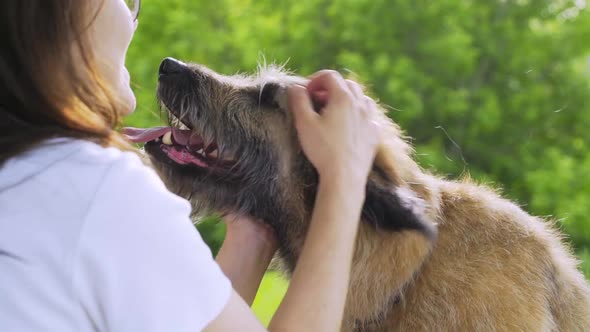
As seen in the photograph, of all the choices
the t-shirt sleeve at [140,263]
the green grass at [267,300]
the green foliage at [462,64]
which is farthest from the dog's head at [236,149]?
the green foliage at [462,64]

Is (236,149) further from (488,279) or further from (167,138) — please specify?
(488,279)

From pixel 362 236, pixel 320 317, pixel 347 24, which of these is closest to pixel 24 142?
pixel 320 317

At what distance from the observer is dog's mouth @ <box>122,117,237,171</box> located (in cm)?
204

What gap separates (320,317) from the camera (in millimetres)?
1428

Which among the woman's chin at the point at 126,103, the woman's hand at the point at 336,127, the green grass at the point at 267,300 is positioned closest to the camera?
the woman's chin at the point at 126,103

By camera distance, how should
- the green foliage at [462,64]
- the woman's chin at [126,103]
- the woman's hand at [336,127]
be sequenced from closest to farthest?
the woman's chin at [126,103], the woman's hand at [336,127], the green foliage at [462,64]

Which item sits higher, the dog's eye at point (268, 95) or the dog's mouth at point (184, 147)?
the dog's eye at point (268, 95)

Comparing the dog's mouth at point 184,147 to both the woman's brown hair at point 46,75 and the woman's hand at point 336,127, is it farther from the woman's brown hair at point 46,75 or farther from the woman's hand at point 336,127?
the woman's brown hair at point 46,75

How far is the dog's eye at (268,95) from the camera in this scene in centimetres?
211

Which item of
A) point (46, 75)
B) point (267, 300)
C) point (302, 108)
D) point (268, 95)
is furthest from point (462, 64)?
point (46, 75)

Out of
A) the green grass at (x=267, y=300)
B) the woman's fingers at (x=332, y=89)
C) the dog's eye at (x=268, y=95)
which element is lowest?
the green grass at (x=267, y=300)

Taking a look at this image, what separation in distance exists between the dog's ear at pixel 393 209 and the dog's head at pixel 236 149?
11 cm

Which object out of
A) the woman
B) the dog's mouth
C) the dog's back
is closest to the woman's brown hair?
the woman

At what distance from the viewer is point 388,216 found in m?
1.84
